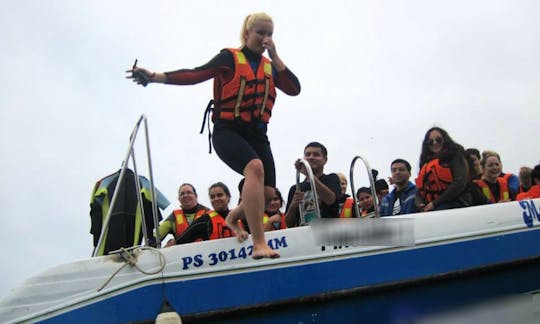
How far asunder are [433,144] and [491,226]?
52.2 inches

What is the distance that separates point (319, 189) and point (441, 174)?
4.43ft

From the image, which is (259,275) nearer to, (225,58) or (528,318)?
(225,58)

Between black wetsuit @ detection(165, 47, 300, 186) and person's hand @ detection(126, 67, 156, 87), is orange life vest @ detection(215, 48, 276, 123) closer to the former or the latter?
black wetsuit @ detection(165, 47, 300, 186)

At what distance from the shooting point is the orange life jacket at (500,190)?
6566 millimetres

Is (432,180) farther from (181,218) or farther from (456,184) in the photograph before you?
(181,218)

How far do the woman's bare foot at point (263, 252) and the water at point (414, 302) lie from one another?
0.33 metres

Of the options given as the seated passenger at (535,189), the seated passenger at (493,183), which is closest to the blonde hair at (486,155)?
the seated passenger at (493,183)

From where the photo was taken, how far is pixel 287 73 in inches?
182

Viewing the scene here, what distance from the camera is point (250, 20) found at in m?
4.48

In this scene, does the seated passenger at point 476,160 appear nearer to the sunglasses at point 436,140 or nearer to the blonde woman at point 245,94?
the sunglasses at point 436,140

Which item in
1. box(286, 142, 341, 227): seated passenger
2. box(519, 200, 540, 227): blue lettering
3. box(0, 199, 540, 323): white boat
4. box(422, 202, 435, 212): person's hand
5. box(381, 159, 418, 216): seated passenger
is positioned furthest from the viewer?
box(381, 159, 418, 216): seated passenger

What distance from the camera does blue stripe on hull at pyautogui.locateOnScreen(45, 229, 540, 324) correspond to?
3877 mm

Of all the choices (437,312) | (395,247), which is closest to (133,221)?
(395,247)

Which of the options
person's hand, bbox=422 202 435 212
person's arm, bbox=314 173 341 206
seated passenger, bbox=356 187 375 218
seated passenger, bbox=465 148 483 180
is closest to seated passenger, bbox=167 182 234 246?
person's arm, bbox=314 173 341 206
